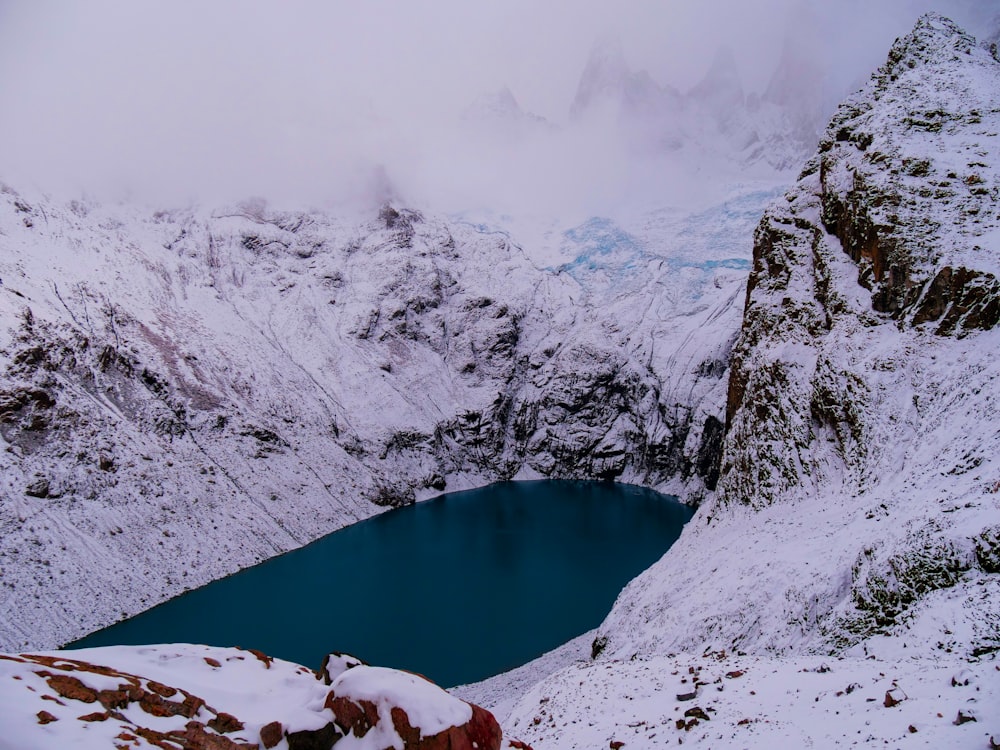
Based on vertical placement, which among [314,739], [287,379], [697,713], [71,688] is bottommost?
[697,713]

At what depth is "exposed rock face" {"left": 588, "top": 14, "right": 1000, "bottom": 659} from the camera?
60.0 feet

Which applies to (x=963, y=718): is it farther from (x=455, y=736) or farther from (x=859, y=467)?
(x=859, y=467)

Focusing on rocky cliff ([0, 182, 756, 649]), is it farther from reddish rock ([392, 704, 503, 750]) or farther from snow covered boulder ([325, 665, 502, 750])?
reddish rock ([392, 704, 503, 750])

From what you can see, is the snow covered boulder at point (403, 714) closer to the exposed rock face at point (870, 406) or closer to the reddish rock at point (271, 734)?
the reddish rock at point (271, 734)

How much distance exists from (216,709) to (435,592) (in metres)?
54.8

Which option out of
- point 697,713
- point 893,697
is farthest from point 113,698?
point 893,697

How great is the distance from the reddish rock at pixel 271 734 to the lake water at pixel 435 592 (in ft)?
118

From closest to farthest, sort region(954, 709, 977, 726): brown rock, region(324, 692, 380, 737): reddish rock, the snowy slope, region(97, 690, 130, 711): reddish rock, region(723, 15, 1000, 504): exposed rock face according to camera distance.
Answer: region(954, 709, 977, 726): brown rock < region(97, 690, 130, 711): reddish rock < region(324, 692, 380, 737): reddish rock < the snowy slope < region(723, 15, 1000, 504): exposed rock face

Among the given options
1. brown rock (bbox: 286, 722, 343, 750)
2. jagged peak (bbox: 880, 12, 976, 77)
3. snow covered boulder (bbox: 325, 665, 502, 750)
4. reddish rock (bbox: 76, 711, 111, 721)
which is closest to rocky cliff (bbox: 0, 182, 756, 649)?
reddish rock (bbox: 76, 711, 111, 721)

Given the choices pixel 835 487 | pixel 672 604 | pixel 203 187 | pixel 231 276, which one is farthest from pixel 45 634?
pixel 203 187

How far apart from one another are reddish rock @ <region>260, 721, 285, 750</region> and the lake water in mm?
36012

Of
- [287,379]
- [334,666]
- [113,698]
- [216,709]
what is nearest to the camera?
[113,698]

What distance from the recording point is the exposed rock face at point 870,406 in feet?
60.0

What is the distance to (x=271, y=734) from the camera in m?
10.3
